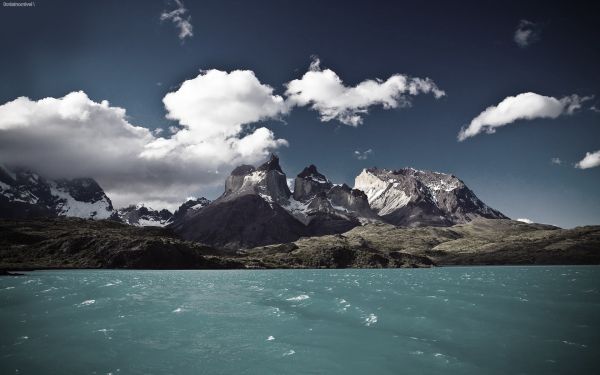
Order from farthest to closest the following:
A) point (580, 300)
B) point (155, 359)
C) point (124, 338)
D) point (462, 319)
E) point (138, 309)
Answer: point (580, 300)
point (138, 309)
point (462, 319)
point (124, 338)
point (155, 359)

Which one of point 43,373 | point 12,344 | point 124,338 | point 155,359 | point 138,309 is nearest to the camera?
point 43,373

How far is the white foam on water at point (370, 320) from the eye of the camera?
41.9 m

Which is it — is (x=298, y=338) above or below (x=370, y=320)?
below

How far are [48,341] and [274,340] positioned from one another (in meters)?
18.9

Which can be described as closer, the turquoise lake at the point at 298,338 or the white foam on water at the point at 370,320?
the turquoise lake at the point at 298,338

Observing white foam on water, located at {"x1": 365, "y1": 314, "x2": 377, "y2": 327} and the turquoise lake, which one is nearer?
the turquoise lake

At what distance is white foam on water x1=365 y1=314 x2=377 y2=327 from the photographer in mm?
41938

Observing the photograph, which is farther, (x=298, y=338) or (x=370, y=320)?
(x=370, y=320)

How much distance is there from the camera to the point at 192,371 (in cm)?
2641

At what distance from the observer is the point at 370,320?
43844 millimetres

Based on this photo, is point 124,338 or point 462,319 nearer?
point 124,338

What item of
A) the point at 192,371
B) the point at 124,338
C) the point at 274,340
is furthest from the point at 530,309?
the point at 124,338

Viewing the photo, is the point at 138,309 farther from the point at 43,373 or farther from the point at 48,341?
the point at 43,373

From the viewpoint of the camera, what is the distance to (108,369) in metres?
26.5
